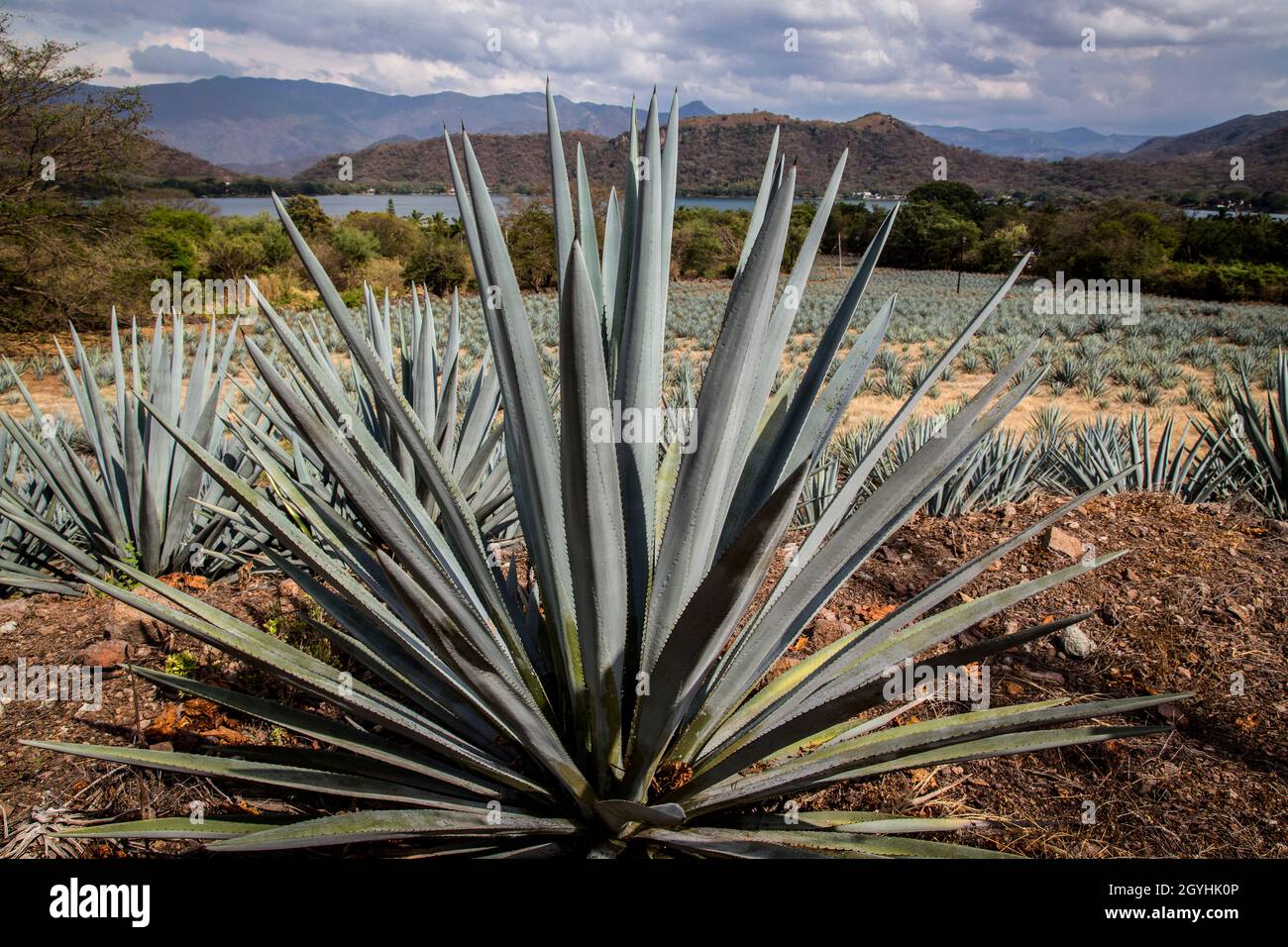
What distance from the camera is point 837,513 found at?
1.62 m

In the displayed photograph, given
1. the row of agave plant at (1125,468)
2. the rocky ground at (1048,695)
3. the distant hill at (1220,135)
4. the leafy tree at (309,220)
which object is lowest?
the rocky ground at (1048,695)

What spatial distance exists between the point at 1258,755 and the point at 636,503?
6.41 feet

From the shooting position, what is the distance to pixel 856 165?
75.4 meters

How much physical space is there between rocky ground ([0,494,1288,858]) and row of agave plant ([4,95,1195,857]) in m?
0.35

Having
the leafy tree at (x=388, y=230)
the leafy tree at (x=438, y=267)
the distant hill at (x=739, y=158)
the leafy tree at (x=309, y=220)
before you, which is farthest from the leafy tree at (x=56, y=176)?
the distant hill at (x=739, y=158)

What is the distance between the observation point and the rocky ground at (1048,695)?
1778mm

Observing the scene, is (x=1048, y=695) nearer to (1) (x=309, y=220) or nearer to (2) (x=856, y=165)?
(1) (x=309, y=220)

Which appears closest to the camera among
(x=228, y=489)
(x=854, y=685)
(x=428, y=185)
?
(x=228, y=489)

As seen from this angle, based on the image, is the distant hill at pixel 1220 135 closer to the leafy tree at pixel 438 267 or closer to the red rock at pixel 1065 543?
the leafy tree at pixel 438 267

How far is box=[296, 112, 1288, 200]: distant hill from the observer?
66750 millimetres

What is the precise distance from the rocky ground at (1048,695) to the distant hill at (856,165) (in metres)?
61.4

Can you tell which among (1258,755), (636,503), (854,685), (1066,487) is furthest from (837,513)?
(1066,487)

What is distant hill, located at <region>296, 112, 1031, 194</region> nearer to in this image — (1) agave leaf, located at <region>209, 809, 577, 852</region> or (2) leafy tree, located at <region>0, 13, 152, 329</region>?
(2) leafy tree, located at <region>0, 13, 152, 329</region>
